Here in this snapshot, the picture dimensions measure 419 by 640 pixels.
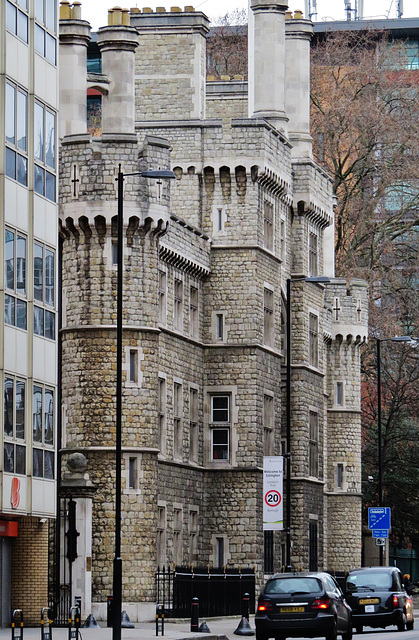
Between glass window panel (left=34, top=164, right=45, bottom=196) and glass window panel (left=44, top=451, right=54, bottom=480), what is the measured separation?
5.76m

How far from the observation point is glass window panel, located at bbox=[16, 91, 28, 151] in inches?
1495

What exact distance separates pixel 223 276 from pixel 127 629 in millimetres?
16376

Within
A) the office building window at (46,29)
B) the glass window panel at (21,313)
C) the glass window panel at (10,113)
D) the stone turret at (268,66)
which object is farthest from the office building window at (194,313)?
the glass window panel at (10,113)

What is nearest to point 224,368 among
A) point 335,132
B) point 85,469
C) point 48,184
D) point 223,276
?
point 223,276

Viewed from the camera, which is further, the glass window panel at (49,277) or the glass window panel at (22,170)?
the glass window panel at (49,277)

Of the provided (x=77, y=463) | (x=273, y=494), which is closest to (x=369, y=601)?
(x=273, y=494)

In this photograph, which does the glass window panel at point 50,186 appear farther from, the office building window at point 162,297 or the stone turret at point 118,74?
the office building window at point 162,297

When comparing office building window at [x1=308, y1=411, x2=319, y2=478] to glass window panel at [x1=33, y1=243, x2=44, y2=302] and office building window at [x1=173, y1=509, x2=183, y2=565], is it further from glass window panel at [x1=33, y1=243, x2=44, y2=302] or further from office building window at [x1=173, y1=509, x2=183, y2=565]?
glass window panel at [x1=33, y1=243, x2=44, y2=302]

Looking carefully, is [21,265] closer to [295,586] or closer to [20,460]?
[20,460]

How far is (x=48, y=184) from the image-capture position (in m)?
40.3

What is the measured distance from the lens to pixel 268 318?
178 feet

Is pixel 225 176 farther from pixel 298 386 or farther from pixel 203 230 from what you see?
pixel 298 386

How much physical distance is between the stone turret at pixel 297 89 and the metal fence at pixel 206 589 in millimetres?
16496

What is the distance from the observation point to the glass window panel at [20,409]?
122ft
